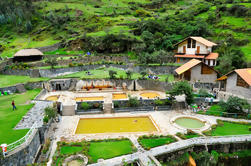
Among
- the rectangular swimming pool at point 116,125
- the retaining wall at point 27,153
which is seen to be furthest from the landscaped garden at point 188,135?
the retaining wall at point 27,153

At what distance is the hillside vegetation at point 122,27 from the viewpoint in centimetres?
4689

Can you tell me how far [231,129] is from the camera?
21.4 m

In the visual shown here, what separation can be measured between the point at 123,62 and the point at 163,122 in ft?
81.9

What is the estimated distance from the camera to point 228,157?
19.1 metres

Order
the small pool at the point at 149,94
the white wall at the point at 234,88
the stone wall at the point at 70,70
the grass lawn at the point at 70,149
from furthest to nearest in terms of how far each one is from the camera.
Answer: the stone wall at the point at 70,70 < the small pool at the point at 149,94 < the white wall at the point at 234,88 < the grass lawn at the point at 70,149

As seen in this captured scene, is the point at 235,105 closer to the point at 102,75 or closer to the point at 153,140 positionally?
the point at 153,140

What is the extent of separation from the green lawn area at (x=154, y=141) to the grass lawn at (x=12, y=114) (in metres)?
12.0

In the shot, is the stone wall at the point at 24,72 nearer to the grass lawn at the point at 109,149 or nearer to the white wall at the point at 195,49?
the grass lawn at the point at 109,149

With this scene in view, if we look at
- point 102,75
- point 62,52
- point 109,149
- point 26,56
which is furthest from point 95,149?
point 62,52

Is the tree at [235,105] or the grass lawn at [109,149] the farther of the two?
the tree at [235,105]

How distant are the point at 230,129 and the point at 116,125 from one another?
14.0 metres

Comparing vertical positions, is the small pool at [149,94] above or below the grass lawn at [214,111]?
above

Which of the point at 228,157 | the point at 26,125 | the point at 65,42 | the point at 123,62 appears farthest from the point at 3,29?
the point at 228,157

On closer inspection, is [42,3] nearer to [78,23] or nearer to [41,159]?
[78,23]
